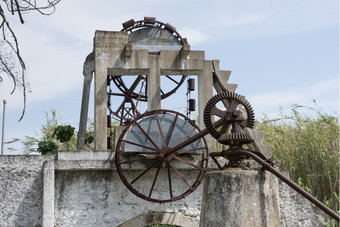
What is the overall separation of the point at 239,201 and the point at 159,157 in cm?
422

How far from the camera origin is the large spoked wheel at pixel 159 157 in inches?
354

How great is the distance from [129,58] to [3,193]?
10.1ft

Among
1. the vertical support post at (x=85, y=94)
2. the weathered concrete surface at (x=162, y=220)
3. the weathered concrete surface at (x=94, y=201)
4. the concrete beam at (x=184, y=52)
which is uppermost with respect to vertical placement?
the concrete beam at (x=184, y=52)

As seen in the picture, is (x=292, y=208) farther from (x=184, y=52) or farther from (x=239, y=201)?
(x=239, y=201)

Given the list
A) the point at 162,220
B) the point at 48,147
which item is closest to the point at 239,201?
the point at 162,220

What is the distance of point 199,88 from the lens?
10.2m

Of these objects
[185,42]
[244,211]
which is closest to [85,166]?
[185,42]

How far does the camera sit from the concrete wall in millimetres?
8875

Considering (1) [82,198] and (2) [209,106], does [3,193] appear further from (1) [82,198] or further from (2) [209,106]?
(2) [209,106]

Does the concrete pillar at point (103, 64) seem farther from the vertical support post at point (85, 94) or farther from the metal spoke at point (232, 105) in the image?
the metal spoke at point (232, 105)

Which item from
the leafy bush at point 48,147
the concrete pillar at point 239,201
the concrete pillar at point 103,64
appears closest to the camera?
the concrete pillar at point 239,201

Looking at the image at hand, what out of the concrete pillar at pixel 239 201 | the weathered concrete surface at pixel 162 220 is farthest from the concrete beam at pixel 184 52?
the concrete pillar at pixel 239 201

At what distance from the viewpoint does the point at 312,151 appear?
12.0m

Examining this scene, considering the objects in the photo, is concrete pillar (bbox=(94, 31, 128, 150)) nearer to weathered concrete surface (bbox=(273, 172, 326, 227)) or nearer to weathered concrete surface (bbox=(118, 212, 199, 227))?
weathered concrete surface (bbox=(118, 212, 199, 227))
